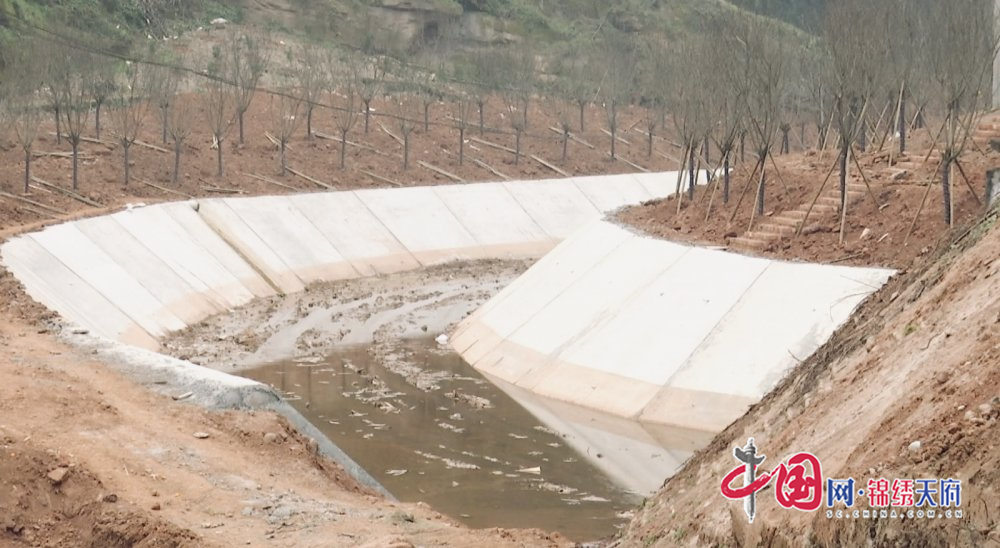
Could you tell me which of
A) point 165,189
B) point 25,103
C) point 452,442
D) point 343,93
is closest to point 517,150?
point 343,93

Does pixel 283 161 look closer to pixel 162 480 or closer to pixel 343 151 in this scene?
pixel 343 151

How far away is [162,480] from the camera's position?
15234 millimetres

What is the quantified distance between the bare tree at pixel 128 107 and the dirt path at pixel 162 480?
81.9ft

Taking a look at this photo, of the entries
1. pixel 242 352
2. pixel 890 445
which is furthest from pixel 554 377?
pixel 890 445

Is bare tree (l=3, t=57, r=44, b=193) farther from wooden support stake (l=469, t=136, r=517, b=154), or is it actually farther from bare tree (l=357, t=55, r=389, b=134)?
wooden support stake (l=469, t=136, r=517, b=154)

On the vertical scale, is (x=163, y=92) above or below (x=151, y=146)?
above

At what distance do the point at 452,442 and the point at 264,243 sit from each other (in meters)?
19.1

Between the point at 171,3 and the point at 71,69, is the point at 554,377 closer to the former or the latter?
the point at 71,69

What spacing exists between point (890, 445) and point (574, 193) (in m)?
45.0

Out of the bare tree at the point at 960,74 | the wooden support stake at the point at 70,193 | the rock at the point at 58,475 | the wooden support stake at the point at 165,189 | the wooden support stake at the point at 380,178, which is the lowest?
the wooden support stake at the point at 380,178

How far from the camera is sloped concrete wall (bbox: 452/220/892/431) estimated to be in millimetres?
23156

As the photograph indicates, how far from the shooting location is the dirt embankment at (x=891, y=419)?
811 centimetres

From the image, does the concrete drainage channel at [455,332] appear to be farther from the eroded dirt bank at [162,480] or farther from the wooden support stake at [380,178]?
the wooden support stake at [380,178]

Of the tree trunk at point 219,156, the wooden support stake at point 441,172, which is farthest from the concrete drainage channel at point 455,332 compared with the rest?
the wooden support stake at point 441,172
